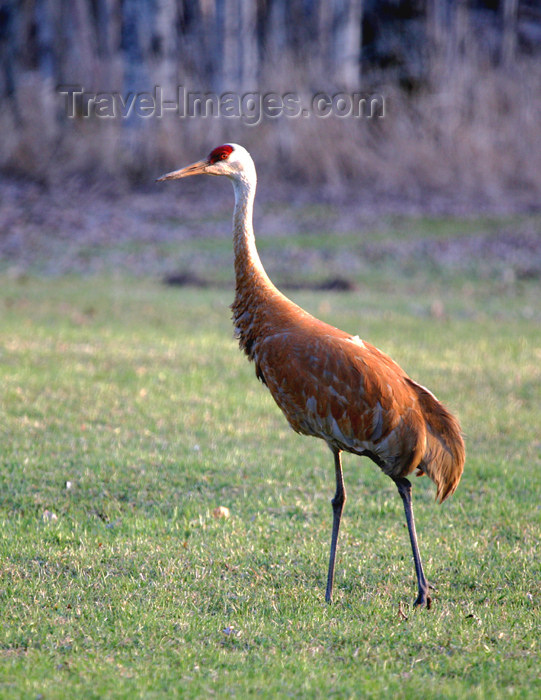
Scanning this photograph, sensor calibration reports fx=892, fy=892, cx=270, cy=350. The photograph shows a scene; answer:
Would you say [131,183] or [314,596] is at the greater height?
[314,596]

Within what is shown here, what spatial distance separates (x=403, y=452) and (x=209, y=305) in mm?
8970

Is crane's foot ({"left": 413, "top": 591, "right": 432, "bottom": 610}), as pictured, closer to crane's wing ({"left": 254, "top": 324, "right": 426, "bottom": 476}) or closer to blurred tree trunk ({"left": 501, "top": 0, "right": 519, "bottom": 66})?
crane's wing ({"left": 254, "top": 324, "right": 426, "bottom": 476})

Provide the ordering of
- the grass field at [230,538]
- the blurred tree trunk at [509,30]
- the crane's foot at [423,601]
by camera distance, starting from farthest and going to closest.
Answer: the blurred tree trunk at [509,30] → the crane's foot at [423,601] → the grass field at [230,538]

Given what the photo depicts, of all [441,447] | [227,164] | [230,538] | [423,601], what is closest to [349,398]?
[441,447]

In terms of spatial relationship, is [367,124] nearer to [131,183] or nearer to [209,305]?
[131,183]

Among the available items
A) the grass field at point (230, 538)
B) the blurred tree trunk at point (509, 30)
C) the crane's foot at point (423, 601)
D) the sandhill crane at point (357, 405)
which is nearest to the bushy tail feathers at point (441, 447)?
the sandhill crane at point (357, 405)

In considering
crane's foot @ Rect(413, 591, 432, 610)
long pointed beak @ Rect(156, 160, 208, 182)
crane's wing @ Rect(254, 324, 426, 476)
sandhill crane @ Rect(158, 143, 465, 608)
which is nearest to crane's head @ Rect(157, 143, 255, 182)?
long pointed beak @ Rect(156, 160, 208, 182)

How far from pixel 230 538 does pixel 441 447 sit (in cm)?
148

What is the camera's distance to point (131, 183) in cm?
2167

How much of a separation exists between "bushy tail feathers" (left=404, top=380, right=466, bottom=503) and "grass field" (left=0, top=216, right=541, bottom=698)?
641mm

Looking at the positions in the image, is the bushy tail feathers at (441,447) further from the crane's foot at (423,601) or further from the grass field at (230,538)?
the grass field at (230,538)

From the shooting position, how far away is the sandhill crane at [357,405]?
15.4 ft

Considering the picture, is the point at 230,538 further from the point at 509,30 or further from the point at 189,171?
the point at 509,30

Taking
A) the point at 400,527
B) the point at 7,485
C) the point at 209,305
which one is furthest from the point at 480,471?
the point at 209,305
